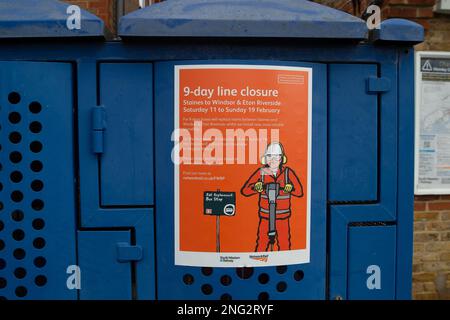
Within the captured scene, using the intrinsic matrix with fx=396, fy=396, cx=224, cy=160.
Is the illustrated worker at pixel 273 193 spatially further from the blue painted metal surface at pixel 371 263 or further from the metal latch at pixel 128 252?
the metal latch at pixel 128 252

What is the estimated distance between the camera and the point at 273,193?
179cm

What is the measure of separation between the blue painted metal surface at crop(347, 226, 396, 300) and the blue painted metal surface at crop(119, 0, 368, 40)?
0.91 m

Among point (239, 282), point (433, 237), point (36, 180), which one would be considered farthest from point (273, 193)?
point (433, 237)

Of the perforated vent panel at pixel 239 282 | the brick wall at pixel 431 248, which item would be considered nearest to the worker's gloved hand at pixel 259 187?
the perforated vent panel at pixel 239 282

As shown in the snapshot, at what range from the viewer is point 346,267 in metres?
1.87

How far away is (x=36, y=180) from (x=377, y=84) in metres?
1.62

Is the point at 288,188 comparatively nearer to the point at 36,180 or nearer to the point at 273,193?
the point at 273,193

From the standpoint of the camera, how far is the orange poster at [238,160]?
176 centimetres

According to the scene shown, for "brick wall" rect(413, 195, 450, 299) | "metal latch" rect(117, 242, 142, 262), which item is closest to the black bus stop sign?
"metal latch" rect(117, 242, 142, 262)

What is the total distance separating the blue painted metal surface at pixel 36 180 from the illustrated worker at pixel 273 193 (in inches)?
32.8

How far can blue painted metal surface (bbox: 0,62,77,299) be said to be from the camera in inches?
69.3

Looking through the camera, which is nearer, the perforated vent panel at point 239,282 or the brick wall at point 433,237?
the perforated vent panel at point 239,282

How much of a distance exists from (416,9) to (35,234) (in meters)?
3.27

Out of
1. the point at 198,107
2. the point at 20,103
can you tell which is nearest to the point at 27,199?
the point at 20,103
